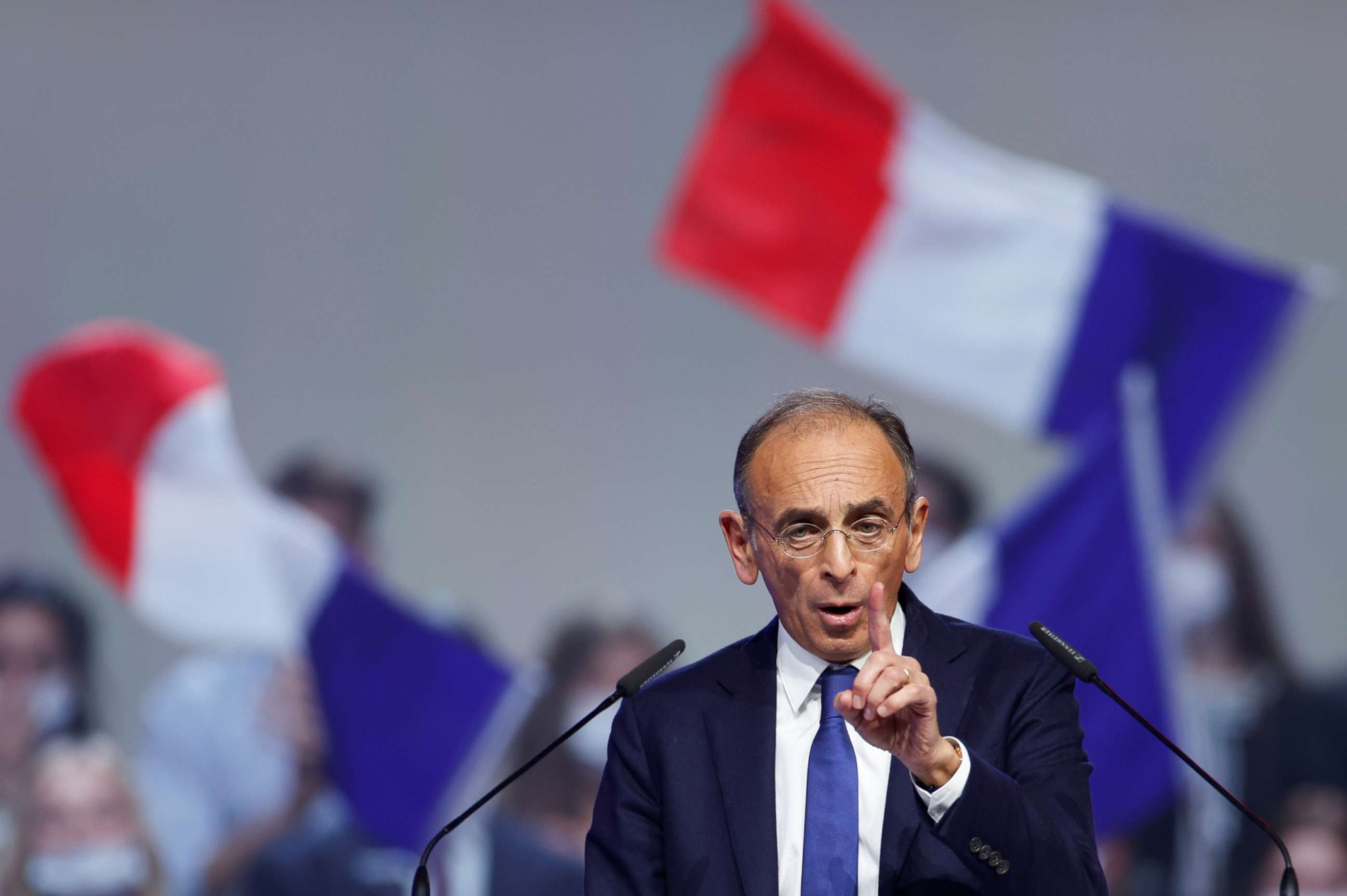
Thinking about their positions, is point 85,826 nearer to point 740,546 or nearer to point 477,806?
Result: point 477,806

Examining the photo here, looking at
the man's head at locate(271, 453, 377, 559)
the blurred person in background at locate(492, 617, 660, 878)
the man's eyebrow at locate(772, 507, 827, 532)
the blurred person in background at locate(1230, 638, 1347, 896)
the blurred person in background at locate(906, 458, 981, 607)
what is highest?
the man's eyebrow at locate(772, 507, 827, 532)

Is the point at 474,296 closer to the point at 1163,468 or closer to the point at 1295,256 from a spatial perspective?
the point at 1163,468

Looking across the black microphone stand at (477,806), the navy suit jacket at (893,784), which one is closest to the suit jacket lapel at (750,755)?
the navy suit jacket at (893,784)

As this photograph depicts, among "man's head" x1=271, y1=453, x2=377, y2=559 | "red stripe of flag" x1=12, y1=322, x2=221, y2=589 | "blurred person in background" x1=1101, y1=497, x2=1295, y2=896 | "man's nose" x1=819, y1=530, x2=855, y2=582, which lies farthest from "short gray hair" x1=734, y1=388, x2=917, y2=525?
"red stripe of flag" x1=12, y1=322, x2=221, y2=589

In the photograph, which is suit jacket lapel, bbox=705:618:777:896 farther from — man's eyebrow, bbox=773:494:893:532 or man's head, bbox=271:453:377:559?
man's head, bbox=271:453:377:559

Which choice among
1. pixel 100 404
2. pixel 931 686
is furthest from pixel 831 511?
pixel 100 404

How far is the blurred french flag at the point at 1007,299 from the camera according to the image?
5.32m

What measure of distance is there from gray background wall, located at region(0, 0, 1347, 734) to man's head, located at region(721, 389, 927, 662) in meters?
3.57

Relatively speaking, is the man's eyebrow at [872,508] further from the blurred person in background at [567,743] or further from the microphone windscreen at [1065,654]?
the blurred person in background at [567,743]

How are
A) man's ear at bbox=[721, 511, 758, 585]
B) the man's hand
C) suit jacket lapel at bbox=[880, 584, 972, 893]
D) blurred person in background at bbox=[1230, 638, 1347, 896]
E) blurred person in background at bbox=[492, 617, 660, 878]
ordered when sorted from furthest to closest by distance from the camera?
blurred person in background at bbox=[492, 617, 660, 878], blurred person in background at bbox=[1230, 638, 1347, 896], man's ear at bbox=[721, 511, 758, 585], suit jacket lapel at bbox=[880, 584, 972, 893], the man's hand

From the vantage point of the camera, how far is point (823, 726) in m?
A: 1.90

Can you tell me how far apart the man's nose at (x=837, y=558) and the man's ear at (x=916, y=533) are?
12cm

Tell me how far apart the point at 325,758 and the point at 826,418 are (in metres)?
4.12

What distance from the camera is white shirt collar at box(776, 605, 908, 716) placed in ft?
6.39
